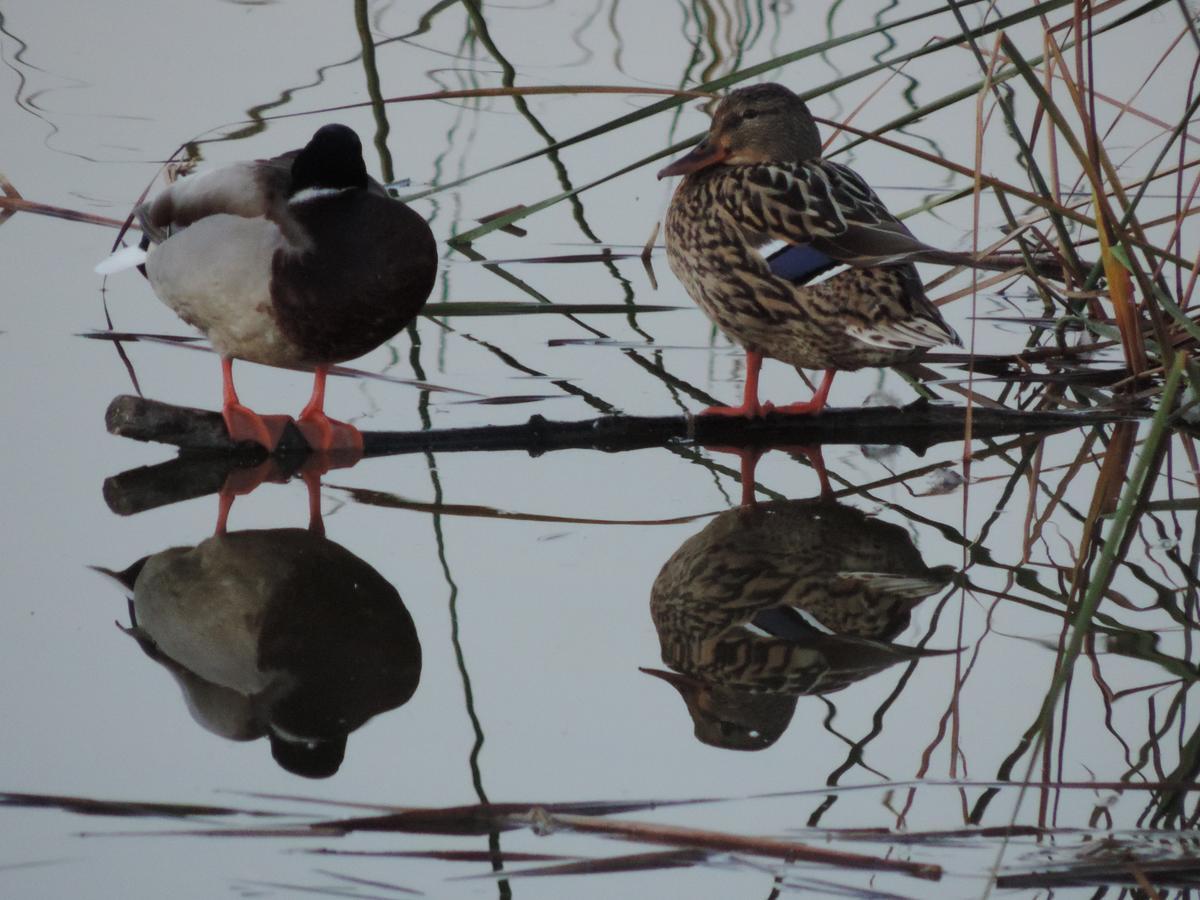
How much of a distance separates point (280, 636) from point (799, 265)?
1.65 metres

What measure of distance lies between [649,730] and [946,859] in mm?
552

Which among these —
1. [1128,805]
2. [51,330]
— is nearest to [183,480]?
[51,330]

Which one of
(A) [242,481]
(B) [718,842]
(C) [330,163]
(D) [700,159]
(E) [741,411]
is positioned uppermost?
(D) [700,159]

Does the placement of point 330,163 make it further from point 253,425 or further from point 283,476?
point 283,476

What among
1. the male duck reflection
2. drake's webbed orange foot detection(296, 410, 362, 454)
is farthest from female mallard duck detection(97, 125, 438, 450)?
the male duck reflection

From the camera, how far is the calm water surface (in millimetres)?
2277

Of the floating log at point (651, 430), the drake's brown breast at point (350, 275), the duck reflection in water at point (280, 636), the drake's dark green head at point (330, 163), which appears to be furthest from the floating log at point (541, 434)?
the drake's dark green head at point (330, 163)

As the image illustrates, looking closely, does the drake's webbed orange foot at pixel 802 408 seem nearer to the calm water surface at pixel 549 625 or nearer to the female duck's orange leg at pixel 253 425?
the calm water surface at pixel 549 625

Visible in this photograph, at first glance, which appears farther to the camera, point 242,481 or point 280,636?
point 242,481

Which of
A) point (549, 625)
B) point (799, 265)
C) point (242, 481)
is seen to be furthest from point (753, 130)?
point (549, 625)

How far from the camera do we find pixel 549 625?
299 cm

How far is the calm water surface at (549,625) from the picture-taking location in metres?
2.28

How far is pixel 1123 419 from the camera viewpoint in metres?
4.19

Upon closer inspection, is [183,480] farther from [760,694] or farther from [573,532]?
[760,694]
